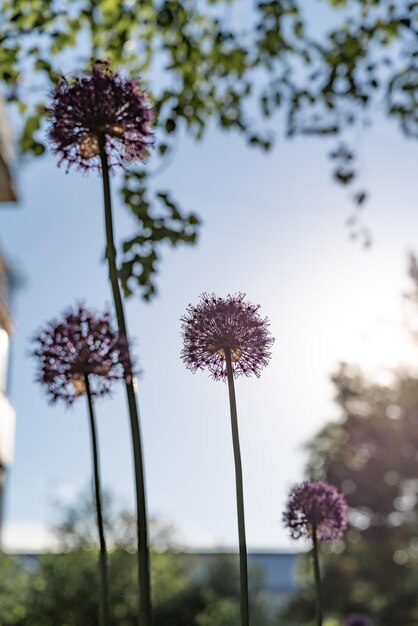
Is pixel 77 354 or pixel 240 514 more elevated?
pixel 77 354

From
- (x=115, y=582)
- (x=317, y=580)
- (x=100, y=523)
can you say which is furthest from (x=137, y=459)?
(x=115, y=582)

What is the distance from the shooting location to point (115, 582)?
57.3 feet

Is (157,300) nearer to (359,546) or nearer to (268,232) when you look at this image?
(268,232)

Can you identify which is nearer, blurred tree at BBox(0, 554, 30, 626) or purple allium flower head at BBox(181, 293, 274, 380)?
purple allium flower head at BBox(181, 293, 274, 380)

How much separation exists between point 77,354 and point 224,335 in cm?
25

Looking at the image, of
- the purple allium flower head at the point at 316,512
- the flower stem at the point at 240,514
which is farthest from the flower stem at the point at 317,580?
the flower stem at the point at 240,514

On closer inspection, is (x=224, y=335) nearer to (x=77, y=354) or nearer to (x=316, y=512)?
(x=77, y=354)

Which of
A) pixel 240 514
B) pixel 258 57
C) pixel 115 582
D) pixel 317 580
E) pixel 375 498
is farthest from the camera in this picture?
pixel 375 498

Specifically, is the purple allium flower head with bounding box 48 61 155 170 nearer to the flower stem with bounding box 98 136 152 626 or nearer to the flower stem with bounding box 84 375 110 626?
the flower stem with bounding box 98 136 152 626

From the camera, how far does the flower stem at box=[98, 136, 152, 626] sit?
3.24 ft

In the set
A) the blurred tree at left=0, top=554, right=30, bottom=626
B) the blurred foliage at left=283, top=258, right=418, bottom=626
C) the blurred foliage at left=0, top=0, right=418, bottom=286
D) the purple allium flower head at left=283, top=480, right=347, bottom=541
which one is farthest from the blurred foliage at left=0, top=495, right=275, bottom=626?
the purple allium flower head at left=283, top=480, right=347, bottom=541

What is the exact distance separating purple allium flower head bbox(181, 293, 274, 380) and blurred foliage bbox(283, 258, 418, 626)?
20.0 m

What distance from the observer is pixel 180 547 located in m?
22.1

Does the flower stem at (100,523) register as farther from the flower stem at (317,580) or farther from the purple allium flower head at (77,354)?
the flower stem at (317,580)
